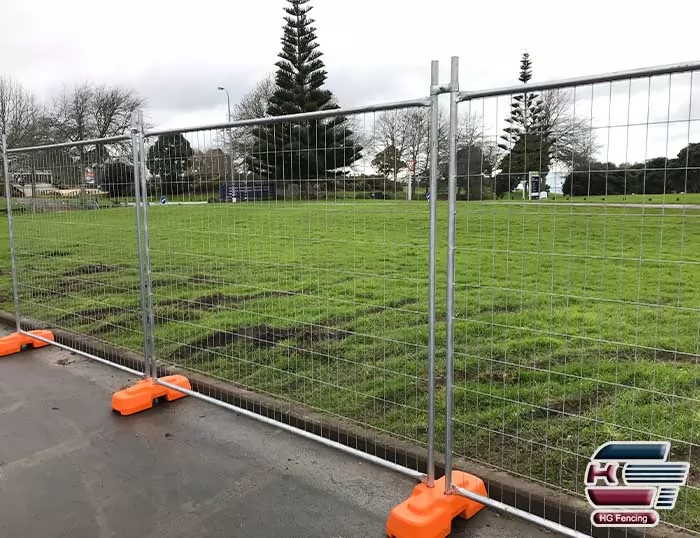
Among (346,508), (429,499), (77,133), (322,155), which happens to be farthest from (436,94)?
(77,133)

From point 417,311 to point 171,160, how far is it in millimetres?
2176

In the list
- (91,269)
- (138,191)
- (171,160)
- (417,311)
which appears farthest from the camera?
(91,269)

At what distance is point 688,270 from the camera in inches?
261

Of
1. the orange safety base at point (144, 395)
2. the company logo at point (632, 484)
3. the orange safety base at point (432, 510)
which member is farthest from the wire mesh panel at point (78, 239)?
the company logo at point (632, 484)

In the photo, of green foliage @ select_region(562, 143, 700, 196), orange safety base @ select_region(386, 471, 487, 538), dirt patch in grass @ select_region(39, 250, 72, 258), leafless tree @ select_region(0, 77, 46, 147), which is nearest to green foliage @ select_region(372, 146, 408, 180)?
green foliage @ select_region(562, 143, 700, 196)

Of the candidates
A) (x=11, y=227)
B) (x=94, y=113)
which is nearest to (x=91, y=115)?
(x=94, y=113)

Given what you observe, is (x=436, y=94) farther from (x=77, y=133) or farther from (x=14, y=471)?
(x=77, y=133)

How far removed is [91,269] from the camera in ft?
20.5

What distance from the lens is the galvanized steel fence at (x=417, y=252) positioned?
245 cm

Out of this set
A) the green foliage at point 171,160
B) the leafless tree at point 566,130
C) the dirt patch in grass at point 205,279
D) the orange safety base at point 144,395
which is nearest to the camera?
the leafless tree at point 566,130

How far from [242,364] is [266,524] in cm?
212

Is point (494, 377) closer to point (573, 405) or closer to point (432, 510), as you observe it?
A: point (573, 405)

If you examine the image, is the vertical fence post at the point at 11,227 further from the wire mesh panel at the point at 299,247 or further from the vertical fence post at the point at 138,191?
the vertical fence post at the point at 138,191

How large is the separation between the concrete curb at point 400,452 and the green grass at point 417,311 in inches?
3.6
